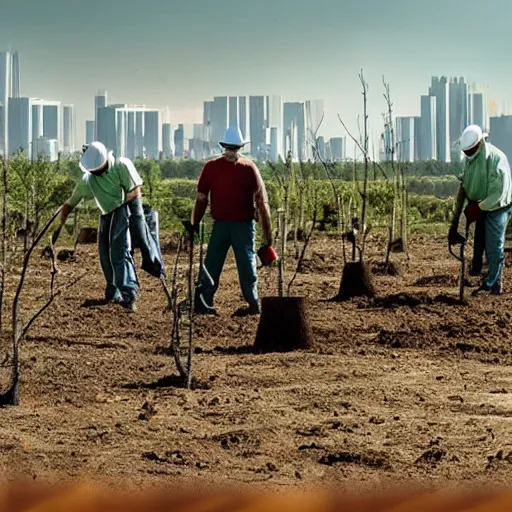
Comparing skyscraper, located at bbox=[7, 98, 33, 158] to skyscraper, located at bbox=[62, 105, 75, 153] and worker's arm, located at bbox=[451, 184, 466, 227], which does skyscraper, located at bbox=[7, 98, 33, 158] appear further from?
worker's arm, located at bbox=[451, 184, 466, 227]

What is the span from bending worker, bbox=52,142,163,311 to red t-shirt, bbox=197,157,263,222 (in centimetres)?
90

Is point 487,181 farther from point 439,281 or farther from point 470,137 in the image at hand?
point 439,281

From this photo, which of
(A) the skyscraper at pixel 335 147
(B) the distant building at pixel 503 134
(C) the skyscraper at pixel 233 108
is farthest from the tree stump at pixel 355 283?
(C) the skyscraper at pixel 233 108

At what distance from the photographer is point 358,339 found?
30.8 feet

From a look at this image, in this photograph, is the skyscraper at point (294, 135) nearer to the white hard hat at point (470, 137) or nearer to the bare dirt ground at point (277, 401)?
the white hard hat at point (470, 137)

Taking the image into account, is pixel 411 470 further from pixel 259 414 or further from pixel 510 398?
pixel 510 398

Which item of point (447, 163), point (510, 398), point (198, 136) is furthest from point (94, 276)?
point (447, 163)

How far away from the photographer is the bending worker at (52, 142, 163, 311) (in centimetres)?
1136

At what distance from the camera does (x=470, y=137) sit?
11.9m

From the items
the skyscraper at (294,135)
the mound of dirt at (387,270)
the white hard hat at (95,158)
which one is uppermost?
the skyscraper at (294,135)

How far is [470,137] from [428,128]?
2963 cm

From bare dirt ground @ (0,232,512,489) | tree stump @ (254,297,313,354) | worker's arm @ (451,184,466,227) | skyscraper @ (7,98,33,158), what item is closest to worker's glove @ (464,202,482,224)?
worker's arm @ (451,184,466,227)

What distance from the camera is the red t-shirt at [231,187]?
35.1 ft

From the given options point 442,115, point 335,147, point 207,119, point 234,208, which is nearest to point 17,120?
point 207,119
